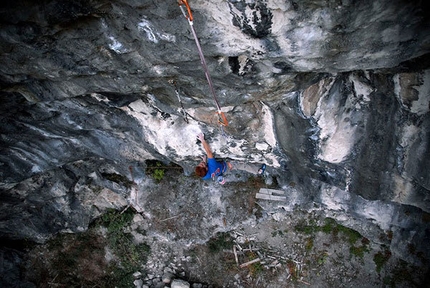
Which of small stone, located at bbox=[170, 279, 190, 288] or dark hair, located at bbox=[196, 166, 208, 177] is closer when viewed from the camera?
dark hair, located at bbox=[196, 166, 208, 177]

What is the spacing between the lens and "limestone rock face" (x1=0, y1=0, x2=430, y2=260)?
12.1ft

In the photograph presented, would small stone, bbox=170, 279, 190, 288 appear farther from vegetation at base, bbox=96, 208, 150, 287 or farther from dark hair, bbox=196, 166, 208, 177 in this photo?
dark hair, bbox=196, 166, 208, 177

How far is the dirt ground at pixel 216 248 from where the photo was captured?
368 inches

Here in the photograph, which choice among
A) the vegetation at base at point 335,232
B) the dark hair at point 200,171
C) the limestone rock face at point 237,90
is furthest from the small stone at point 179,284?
the dark hair at point 200,171

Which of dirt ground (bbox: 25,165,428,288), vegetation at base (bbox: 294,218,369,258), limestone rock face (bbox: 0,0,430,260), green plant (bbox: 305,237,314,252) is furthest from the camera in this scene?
green plant (bbox: 305,237,314,252)

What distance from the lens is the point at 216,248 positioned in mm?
10602

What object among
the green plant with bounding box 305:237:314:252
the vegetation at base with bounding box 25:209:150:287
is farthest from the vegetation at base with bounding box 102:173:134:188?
the green plant with bounding box 305:237:314:252

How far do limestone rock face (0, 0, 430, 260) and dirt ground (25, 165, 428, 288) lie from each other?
1501 mm

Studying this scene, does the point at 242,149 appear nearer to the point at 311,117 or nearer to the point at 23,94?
the point at 311,117

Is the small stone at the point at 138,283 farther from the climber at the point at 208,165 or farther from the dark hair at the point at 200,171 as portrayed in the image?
the dark hair at the point at 200,171

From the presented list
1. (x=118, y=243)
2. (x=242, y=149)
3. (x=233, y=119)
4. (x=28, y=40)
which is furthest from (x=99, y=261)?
(x=28, y=40)

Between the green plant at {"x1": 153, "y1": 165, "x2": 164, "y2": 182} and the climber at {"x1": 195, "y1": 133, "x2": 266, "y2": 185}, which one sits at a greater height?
the climber at {"x1": 195, "y1": 133, "x2": 266, "y2": 185}

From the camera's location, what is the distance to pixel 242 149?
733 centimetres

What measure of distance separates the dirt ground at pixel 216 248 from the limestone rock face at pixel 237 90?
59.1 inches
